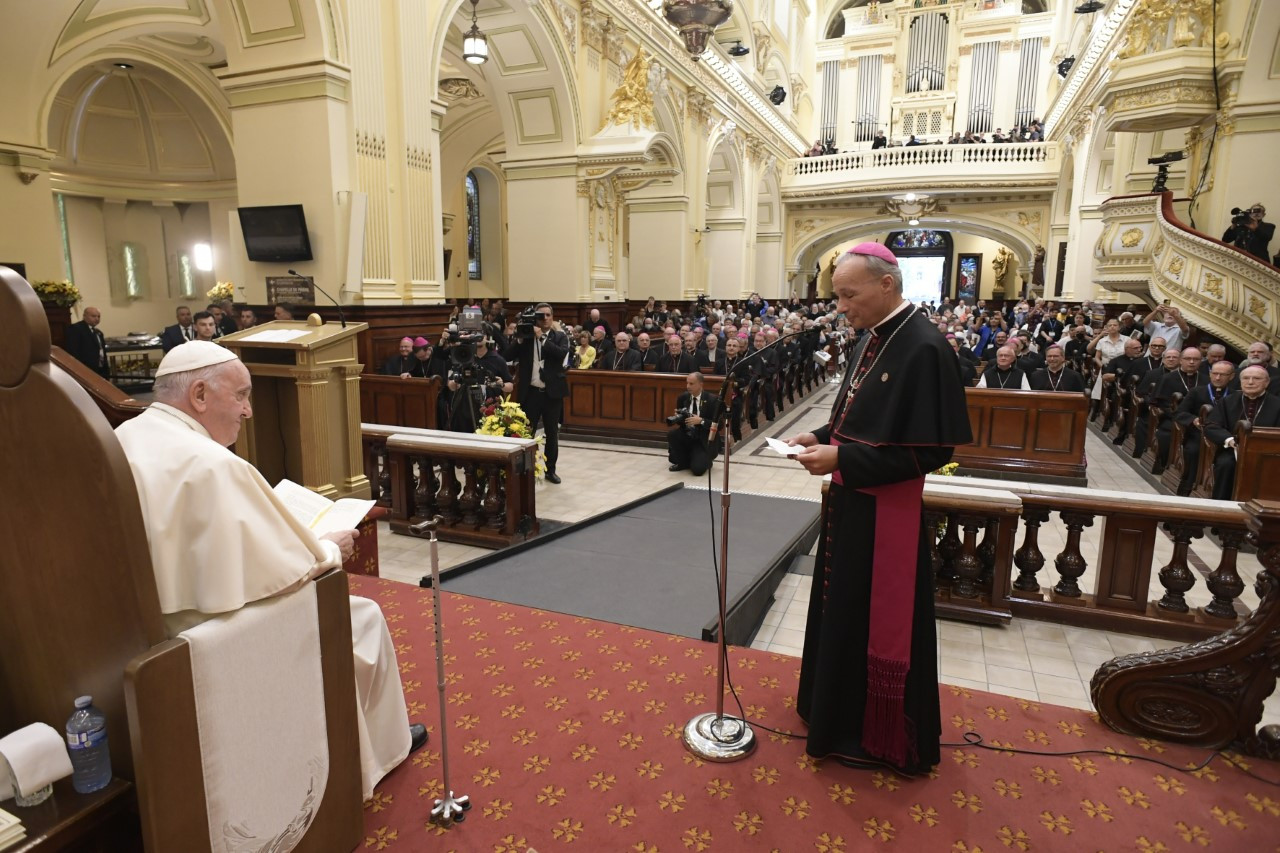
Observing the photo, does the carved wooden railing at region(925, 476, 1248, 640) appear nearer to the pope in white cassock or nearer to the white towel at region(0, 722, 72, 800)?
the pope in white cassock

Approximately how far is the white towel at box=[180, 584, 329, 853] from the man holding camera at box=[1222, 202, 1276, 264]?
13.0m

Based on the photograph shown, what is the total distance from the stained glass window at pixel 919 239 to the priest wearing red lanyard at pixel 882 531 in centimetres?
3245

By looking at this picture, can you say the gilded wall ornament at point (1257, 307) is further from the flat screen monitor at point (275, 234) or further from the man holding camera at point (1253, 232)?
the flat screen monitor at point (275, 234)

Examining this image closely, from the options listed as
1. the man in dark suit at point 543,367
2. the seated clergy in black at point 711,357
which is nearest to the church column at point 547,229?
the seated clergy in black at point 711,357

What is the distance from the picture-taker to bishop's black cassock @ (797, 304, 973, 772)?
7.50 feet

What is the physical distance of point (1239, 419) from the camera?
6098 mm

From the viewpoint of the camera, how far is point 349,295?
27.6 feet

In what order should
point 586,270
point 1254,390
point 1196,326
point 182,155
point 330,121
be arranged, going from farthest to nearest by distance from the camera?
point 182,155
point 586,270
point 1196,326
point 330,121
point 1254,390

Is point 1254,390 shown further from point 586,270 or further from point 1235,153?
point 586,270

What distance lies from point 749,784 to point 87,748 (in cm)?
181

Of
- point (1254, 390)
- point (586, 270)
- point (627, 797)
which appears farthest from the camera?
point (586, 270)

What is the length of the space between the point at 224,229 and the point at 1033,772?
18.4 metres

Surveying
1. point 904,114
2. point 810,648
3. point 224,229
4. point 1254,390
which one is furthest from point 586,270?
point 904,114

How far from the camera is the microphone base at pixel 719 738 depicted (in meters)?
2.54
